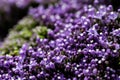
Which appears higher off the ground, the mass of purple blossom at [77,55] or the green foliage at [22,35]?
the green foliage at [22,35]

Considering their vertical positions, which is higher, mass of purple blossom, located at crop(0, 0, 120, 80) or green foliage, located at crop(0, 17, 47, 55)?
green foliage, located at crop(0, 17, 47, 55)

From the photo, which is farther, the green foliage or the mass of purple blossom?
the green foliage

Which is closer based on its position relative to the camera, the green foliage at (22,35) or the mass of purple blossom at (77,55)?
the mass of purple blossom at (77,55)

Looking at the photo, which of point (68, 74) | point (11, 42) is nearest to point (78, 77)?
point (68, 74)

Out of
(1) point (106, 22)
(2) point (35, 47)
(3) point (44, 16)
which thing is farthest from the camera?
(3) point (44, 16)

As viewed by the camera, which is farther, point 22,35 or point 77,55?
point 22,35

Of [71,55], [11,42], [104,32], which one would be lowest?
[71,55]

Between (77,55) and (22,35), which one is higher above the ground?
(22,35)

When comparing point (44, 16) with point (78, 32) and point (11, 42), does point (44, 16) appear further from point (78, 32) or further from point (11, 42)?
point (78, 32)
